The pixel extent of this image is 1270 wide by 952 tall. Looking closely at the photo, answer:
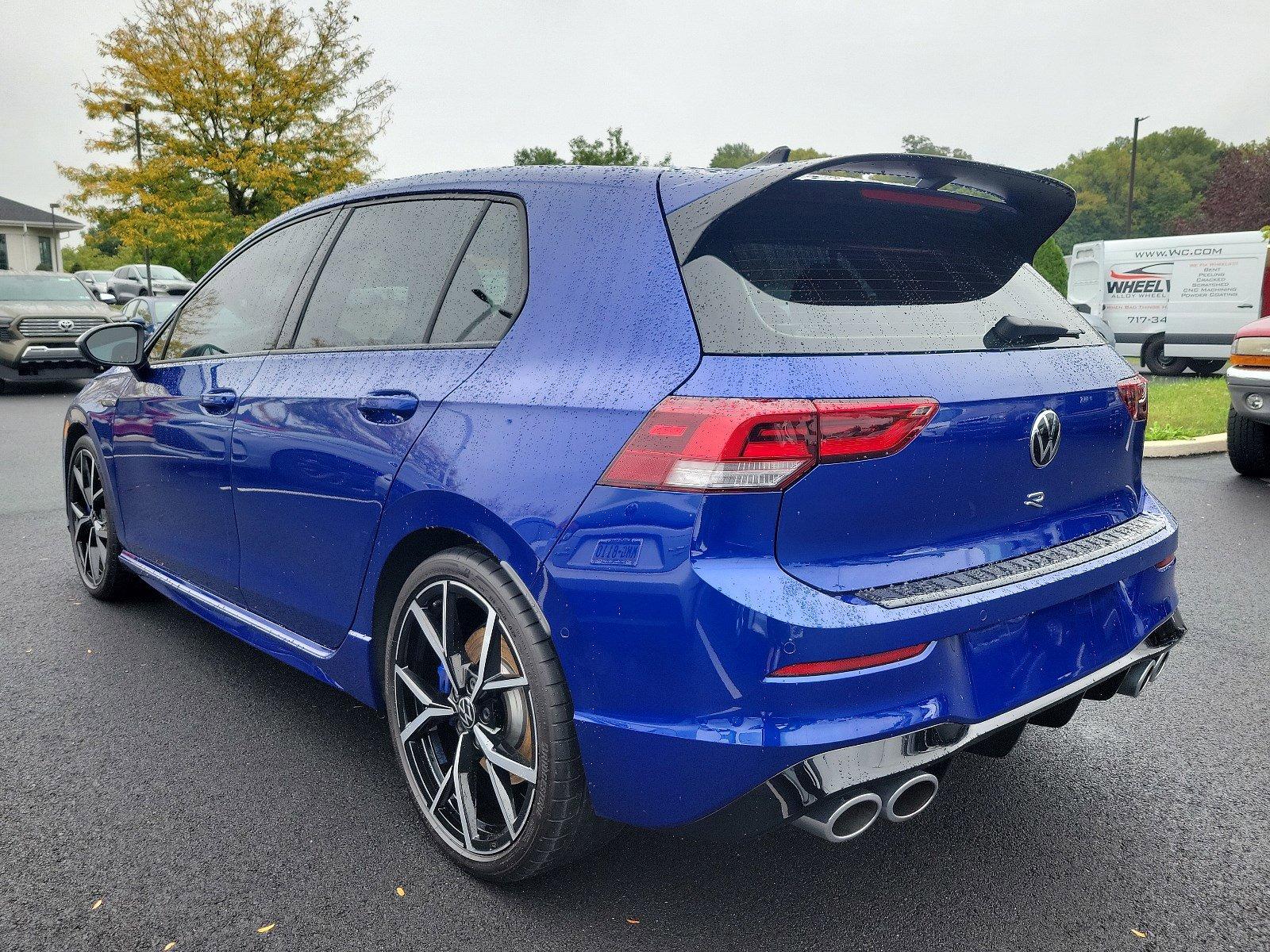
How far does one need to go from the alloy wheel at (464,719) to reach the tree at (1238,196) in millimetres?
48075

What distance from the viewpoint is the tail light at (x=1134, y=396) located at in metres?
2.61

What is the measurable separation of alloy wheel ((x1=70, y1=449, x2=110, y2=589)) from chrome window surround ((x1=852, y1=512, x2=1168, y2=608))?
3.74 metres

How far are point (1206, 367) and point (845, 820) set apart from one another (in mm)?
21200

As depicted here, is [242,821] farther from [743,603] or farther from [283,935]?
[743,603]

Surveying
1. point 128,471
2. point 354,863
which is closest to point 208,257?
point 128,471

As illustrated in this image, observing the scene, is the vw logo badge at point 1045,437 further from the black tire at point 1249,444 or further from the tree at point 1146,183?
the tree at point 1146,183

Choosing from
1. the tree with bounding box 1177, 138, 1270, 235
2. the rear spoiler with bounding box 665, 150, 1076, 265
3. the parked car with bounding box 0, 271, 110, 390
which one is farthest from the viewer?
the tree with bounding box 1177, 138, 1270, 235

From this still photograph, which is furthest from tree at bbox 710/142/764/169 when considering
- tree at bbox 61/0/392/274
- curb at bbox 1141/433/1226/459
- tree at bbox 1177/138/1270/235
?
curb at bbox 1141/433/1226/459

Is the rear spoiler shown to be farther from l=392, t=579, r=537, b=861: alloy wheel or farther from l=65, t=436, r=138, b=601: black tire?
l=65, t=436, r=138, b=601: black tire

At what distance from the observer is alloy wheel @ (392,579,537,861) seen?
2.35m

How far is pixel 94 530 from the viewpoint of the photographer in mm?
4738

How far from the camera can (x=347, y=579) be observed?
2.80 meters

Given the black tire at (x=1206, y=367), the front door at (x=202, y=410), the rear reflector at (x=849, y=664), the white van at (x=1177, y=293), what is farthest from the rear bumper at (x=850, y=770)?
the black tire at (x=1206, y=367)

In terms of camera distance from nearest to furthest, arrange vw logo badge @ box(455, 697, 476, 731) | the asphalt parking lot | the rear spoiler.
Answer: the rear spoiler → the asphalt parking lot → vw logo badge @ box(455, 697, 476, 731)
